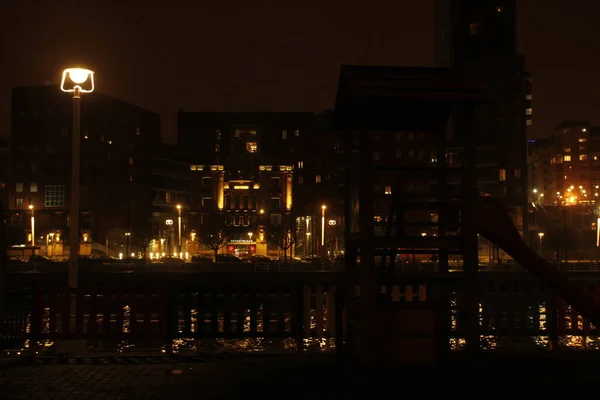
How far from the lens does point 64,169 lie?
11600 cm

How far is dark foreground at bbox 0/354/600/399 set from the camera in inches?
427

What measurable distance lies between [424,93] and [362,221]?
2.34 meters

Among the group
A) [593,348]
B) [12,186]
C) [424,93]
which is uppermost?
[12,186]

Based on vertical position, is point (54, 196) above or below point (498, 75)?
below

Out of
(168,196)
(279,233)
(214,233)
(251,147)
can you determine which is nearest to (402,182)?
(214,233)

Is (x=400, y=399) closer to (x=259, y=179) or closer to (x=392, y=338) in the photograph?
(x=392, y=338)

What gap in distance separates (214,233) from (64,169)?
27509mm

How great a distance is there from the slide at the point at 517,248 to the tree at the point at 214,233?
300ft

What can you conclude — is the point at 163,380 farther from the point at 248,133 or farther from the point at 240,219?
the point at 248,133

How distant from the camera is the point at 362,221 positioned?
11.5 metres

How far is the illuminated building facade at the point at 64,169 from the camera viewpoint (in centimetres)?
11469

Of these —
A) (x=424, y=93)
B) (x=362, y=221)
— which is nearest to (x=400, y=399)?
(x=362, y=221)

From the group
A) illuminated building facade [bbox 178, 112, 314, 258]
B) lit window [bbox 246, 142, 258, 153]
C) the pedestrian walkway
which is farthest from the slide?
lit window [bbox 246, 142, 258, 153]

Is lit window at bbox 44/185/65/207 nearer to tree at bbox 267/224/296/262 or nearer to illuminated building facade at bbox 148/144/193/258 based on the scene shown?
illuminated building facade at bbox 148/144/193/258
